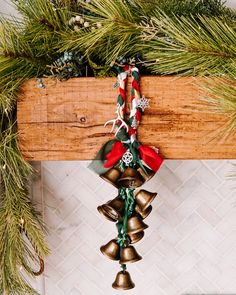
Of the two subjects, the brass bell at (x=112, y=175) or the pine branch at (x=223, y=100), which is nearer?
the pine branch at (x=223, y=100)

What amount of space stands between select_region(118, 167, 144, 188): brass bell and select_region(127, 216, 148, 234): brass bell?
0.29 feet

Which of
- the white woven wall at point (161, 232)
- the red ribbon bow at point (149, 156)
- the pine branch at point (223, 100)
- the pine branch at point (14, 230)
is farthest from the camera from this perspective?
the white woven wall at point (161, 232)

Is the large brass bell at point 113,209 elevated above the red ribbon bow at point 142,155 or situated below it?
below

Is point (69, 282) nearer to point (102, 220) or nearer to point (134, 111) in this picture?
point (102, 220)

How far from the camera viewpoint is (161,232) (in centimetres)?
143

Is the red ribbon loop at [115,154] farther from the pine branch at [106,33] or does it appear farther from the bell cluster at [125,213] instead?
the pine branch at [106,33]

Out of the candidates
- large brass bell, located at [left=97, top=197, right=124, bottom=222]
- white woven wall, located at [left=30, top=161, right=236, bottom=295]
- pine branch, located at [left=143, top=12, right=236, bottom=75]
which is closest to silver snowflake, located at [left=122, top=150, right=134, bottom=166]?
large brass bell, located at [left=97, top=197, right=124, bottom=222]

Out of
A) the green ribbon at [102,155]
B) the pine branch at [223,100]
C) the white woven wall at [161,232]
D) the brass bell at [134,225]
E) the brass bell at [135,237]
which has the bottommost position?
the white woven wall at [161,232]

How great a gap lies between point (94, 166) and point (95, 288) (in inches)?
22.2

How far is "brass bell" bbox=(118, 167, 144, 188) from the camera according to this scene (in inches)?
40.8

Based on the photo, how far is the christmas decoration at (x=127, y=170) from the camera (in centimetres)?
104

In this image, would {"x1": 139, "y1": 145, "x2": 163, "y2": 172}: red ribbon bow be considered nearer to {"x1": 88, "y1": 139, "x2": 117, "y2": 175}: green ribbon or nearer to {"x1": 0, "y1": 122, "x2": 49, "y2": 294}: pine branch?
{"x1": 88, "y1": 139, "x2": 117, "y2": 175}: green ribbon

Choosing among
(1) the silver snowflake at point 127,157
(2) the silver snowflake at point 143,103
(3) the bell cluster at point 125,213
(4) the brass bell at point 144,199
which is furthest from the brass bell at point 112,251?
(2) the silver snowflake at point 143,103

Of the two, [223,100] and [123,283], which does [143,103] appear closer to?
[223,100]
